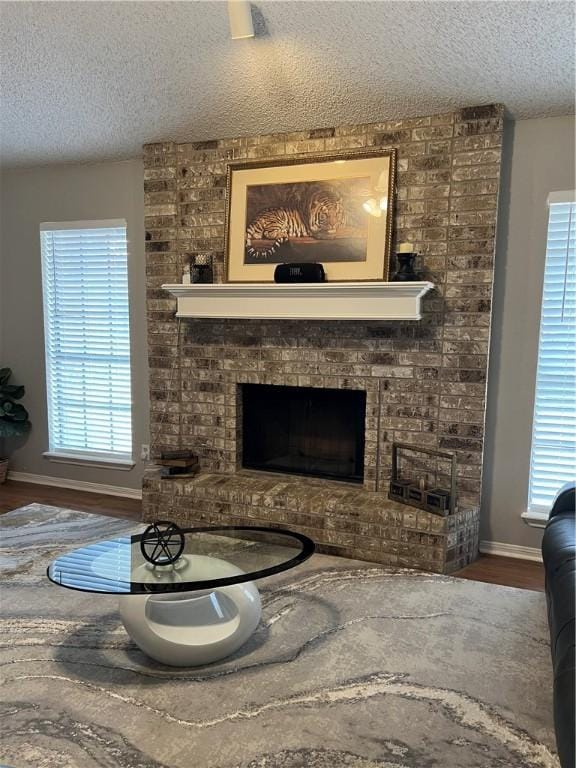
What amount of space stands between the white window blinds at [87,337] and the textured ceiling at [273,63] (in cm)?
105

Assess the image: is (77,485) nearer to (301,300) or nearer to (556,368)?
(301,300)

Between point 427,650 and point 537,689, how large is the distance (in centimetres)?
44

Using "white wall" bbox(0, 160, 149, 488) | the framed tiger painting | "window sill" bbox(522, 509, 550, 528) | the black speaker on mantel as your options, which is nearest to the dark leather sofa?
"window sill" bbox(522, 509, 550, 528)

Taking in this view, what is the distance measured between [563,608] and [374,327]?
6.99 feet

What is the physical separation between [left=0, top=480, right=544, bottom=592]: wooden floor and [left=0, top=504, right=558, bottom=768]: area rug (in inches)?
6.6

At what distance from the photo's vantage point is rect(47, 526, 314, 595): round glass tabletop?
2.12 meters

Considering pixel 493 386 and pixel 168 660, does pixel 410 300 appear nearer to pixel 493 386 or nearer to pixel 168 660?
pixel 493 386

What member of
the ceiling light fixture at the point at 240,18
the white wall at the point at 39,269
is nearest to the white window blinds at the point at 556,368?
the ceiling light fixture at the point at 240,18

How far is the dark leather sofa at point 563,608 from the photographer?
50.4 inches

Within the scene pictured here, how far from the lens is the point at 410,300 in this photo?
3.22 metres

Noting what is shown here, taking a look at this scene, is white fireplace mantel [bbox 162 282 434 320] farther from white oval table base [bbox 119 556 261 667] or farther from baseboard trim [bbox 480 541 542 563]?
white oval table base [bbox 119 556 261 667]

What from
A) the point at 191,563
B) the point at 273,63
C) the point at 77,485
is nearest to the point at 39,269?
the point at 77,485

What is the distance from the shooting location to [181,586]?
2092 millimetres

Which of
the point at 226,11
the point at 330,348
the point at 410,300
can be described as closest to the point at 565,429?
the point at 410,300
